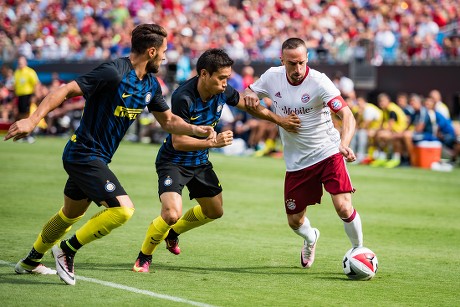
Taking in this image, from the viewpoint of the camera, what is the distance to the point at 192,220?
30.8 ft

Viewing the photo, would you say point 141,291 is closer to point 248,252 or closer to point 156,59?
point 156,59

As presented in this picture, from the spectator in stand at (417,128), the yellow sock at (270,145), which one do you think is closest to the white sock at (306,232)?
the spectator in stand at (417,128)

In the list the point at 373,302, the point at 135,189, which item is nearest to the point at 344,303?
the point at 373,302

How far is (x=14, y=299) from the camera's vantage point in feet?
23.5

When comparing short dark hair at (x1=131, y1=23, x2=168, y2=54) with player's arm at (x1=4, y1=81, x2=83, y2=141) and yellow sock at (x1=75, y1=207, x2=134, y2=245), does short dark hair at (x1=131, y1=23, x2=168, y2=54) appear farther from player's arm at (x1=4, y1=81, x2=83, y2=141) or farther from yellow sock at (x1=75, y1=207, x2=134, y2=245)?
yellow sock at (x1=75, y1=207, x2=134, y2=245)

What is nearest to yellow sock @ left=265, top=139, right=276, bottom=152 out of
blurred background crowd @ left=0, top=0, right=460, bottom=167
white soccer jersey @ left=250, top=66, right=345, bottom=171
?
blurred background crowd @ left=0, top=0, right=460, bottom=167

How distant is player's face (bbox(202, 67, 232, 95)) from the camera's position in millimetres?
8625

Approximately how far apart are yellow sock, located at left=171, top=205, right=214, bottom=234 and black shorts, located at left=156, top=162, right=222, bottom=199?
211 mm

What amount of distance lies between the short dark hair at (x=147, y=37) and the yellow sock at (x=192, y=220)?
216 centimetres

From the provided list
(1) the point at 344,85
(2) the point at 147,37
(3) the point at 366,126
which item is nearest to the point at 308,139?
(2) the point at 147,37

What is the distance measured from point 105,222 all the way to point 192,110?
5.34ft

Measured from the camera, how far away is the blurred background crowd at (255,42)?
23.4 meters

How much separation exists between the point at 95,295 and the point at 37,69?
2833cm

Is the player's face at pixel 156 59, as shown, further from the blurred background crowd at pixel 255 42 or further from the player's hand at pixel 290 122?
the blurred background crowd at pixel 255 42
